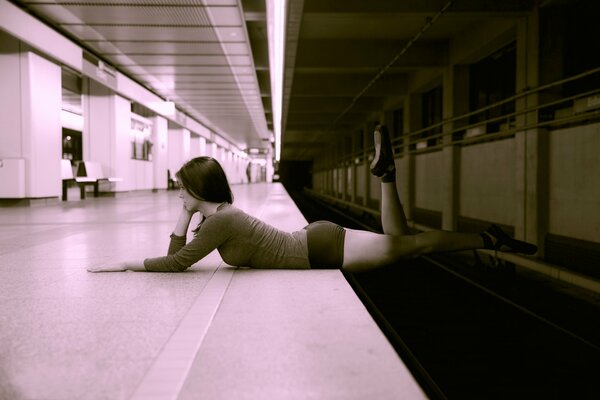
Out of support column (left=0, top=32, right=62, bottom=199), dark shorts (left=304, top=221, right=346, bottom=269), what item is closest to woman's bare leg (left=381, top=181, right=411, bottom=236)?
dark shorts (left=304, top=221, right=346, bottom=269)

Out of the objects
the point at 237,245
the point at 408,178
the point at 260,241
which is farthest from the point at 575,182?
the point at 408,178

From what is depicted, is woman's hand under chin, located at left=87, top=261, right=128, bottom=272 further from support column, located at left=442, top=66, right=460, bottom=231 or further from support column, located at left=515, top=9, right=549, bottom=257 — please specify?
support column, located at left=442, top=66, right=460, bottom=231

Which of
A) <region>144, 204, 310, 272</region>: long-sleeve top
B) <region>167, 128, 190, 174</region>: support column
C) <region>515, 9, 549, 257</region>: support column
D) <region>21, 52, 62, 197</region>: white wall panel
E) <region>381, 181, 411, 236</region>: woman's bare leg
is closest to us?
<region>144, 204, 310, 272</region>: long-sleeve top

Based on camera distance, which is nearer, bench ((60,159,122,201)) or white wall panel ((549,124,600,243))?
white wall panel ((549,124,600,243))

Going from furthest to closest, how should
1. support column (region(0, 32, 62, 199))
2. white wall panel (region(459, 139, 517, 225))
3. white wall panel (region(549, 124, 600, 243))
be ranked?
support column (region(0, 32, 62, 199)), white wall panel (region(459, 139, 517, 225)), white wall panel (region(549, 124, 600, 243))

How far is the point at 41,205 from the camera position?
11508 millimetres

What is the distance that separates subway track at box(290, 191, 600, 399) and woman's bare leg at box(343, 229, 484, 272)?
2.29ft

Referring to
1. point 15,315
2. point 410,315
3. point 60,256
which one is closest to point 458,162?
point 410,315

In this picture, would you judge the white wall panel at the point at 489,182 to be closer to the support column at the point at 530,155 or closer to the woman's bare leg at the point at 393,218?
the support column at the point at 530,155

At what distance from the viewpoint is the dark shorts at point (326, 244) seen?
134 inches

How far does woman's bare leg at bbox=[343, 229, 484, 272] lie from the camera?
3.39 m

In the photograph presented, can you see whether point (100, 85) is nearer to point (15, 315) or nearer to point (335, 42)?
point (335, 42)

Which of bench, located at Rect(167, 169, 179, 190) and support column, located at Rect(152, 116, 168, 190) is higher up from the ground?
support column, located at Rect(152, 116, 168, 190)

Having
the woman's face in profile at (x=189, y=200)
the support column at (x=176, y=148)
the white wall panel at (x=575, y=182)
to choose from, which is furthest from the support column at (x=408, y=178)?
the support column at (x=176, y=148)
